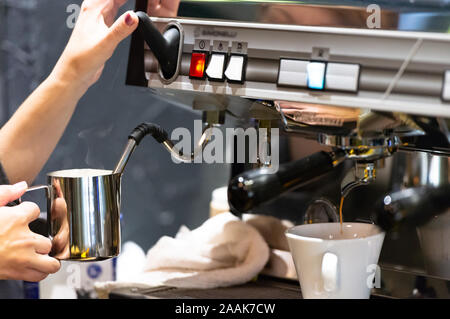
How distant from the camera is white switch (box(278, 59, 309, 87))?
57 centimetres

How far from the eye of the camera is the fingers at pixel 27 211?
668 mm

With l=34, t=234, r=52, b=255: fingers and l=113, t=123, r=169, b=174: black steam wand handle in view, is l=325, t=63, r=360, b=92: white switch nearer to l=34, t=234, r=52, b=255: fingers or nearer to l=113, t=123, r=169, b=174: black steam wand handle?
l=113, t=123, r=169, b=174: black steam wand handle

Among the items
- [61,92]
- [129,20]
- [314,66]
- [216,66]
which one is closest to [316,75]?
[314,66]

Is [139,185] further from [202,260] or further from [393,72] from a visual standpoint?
[393,72]

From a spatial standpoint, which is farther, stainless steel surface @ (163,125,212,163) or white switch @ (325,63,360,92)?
stainless steel surface @ (163,125,212,163)

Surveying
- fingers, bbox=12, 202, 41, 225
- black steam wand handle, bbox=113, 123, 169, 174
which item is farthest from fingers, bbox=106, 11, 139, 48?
fingers, bbox=12, 202, 41, 225

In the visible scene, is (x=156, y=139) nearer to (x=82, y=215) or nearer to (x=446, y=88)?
(x=82, y=215)

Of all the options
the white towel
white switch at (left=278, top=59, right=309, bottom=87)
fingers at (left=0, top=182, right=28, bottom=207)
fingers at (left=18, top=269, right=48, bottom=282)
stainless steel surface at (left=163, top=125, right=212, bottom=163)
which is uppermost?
white switch at (left=278, top=59, right=309, bottom=87)

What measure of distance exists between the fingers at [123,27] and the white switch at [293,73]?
17cm

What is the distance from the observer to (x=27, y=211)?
67 centimetres

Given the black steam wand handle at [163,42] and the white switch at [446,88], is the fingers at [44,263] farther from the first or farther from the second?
the white switch at [446,88]

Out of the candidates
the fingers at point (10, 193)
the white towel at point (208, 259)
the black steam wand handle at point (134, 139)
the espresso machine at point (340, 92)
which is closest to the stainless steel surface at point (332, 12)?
the espresso machine at point (340, 92)

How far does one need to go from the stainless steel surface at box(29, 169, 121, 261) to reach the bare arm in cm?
13

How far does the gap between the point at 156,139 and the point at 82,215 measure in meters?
0.14
